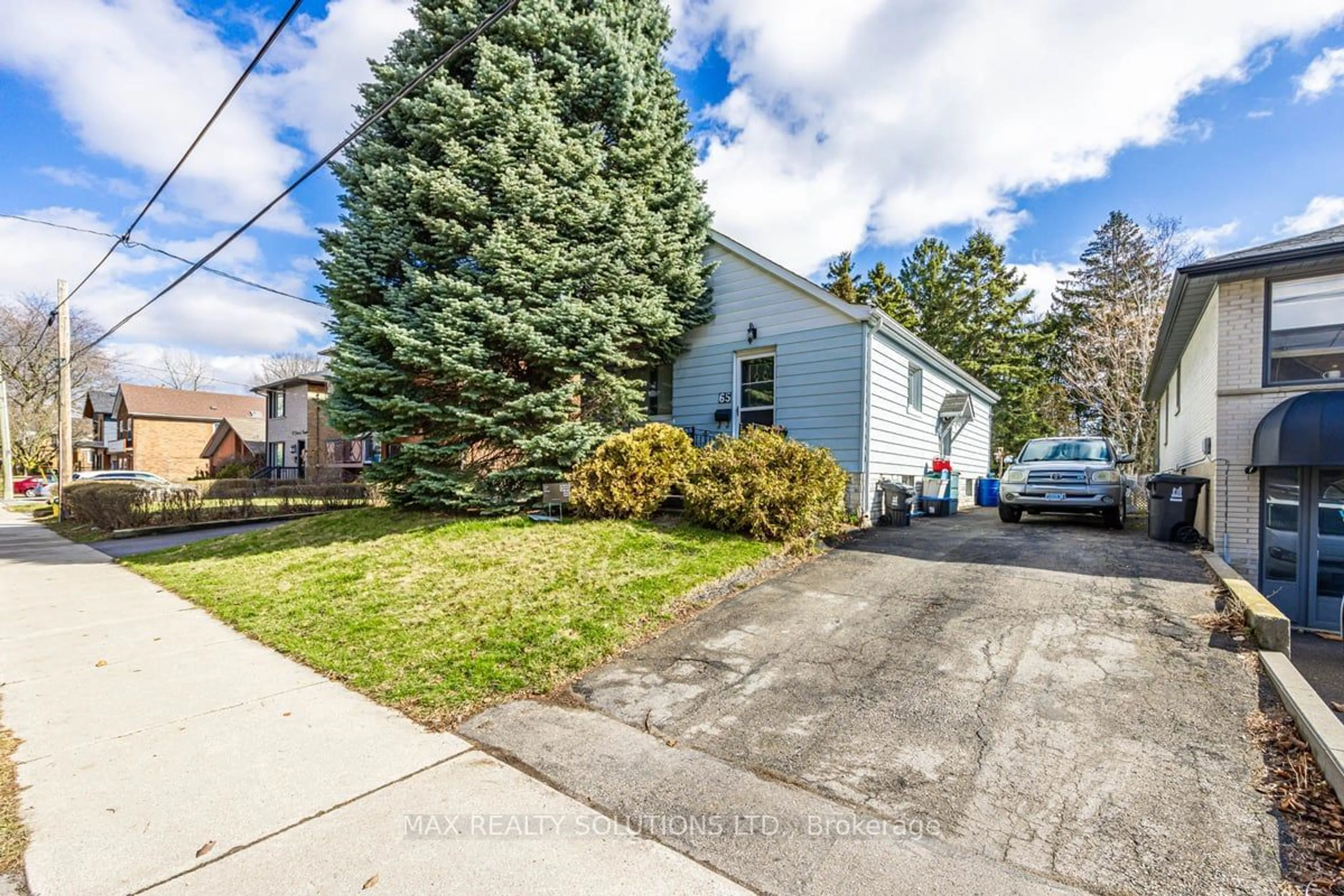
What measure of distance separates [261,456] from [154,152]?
29106 millimetres

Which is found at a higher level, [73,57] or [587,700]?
[73,57]

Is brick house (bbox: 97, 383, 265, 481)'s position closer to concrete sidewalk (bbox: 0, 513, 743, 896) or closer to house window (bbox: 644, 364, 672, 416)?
house window (bbox: 644, 364, 672, 416)

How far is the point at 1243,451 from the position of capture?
7594 millimetres

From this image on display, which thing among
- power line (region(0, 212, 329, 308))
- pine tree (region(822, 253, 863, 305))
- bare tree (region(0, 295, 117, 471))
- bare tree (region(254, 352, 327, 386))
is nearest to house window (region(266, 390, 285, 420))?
bare tree (region(0, 295, 117, 471))

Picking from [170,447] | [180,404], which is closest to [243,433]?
[170,447]

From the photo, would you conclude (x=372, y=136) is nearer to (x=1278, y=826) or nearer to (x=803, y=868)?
(x=803, y=868)

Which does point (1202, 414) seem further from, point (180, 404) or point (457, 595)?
point (180, 404)

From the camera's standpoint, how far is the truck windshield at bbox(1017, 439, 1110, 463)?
11102 mm

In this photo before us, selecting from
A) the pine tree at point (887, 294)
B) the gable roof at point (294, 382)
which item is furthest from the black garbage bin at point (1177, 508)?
the gable roof at point (294, 382)

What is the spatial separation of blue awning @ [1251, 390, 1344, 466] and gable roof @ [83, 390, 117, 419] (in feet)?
190

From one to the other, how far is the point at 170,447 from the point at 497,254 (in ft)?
134

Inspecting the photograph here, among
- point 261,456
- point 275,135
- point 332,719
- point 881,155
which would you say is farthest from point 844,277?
point 261,456

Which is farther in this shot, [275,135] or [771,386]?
[771,386]

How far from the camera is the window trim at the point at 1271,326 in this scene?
7.30m
